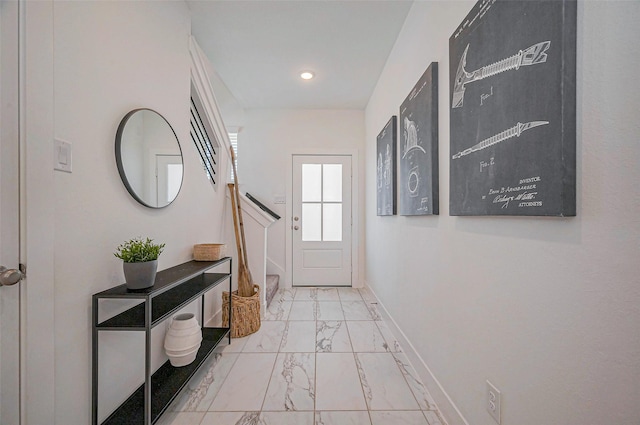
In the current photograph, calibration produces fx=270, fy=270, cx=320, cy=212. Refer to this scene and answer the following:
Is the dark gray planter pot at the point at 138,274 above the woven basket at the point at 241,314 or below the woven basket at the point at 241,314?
above

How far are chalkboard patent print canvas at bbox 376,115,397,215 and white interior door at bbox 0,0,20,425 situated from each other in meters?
2.24

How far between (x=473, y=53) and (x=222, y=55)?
239 cm

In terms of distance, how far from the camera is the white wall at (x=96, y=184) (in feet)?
3.55

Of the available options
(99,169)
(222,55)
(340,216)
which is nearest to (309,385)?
(99,169)

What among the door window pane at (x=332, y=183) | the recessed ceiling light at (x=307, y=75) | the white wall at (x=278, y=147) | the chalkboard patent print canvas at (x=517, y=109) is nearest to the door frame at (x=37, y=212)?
the chalkboard patent print canvas at (x=517, y=109)

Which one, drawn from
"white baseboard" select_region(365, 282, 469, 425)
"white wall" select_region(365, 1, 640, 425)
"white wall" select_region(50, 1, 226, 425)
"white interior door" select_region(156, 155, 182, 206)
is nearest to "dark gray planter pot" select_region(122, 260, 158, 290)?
"white wall" select_region(50, 1, 226, 425)

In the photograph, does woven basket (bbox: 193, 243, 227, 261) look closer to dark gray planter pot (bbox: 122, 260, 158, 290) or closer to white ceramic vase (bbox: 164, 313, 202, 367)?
white ceramic vase (bbox: 164, 313, 202, 367)

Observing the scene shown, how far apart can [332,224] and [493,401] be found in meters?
3.09

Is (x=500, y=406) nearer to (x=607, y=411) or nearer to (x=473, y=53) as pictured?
(x=607, y=411)

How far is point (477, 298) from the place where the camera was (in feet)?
3.78

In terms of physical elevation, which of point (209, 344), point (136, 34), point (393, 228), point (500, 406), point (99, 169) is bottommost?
point (209, 344)

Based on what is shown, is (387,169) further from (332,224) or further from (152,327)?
(152,327)

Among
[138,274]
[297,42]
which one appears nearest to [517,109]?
[138,274]

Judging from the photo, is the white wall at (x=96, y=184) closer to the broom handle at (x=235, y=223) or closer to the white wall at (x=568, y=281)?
the broom handle at (x=235, y=223)
